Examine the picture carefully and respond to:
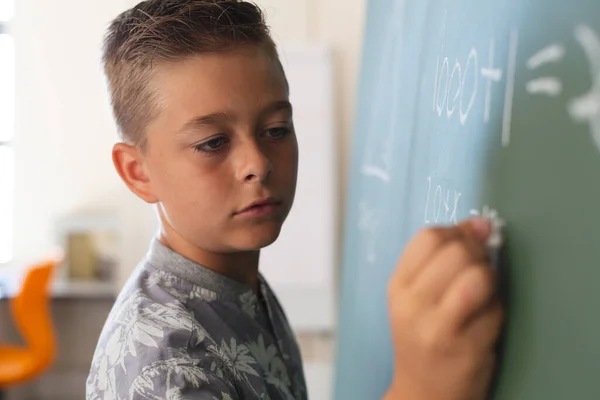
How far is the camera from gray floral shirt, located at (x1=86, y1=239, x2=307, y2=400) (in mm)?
753

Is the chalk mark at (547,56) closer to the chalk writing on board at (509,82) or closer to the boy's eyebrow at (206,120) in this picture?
the chalk writing on board at (509,82)

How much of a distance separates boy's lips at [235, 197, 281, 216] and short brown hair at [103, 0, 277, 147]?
16 centimetres

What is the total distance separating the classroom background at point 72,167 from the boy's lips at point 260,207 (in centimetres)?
333

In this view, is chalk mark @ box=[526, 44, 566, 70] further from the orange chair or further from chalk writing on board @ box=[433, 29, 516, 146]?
the orange chair

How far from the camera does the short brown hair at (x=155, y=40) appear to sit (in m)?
0.89

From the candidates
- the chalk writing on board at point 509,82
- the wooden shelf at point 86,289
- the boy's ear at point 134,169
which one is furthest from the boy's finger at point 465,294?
the wooden shelf at point 86,289

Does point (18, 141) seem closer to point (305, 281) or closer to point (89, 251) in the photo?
point (89, 251)

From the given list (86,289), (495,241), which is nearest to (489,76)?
(495,241)

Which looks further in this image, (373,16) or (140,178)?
(373,16)

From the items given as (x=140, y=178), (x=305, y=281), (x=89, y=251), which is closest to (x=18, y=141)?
(x=89, y=251)

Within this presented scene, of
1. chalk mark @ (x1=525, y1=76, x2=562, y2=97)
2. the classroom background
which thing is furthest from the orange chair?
chalk mark @ (x1=525, y1=76, x2=562, y2=97)

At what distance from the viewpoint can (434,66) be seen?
1.00 metres

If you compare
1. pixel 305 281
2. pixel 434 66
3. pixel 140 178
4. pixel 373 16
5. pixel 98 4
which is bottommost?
pixel 305 281

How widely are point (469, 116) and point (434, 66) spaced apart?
226mm
